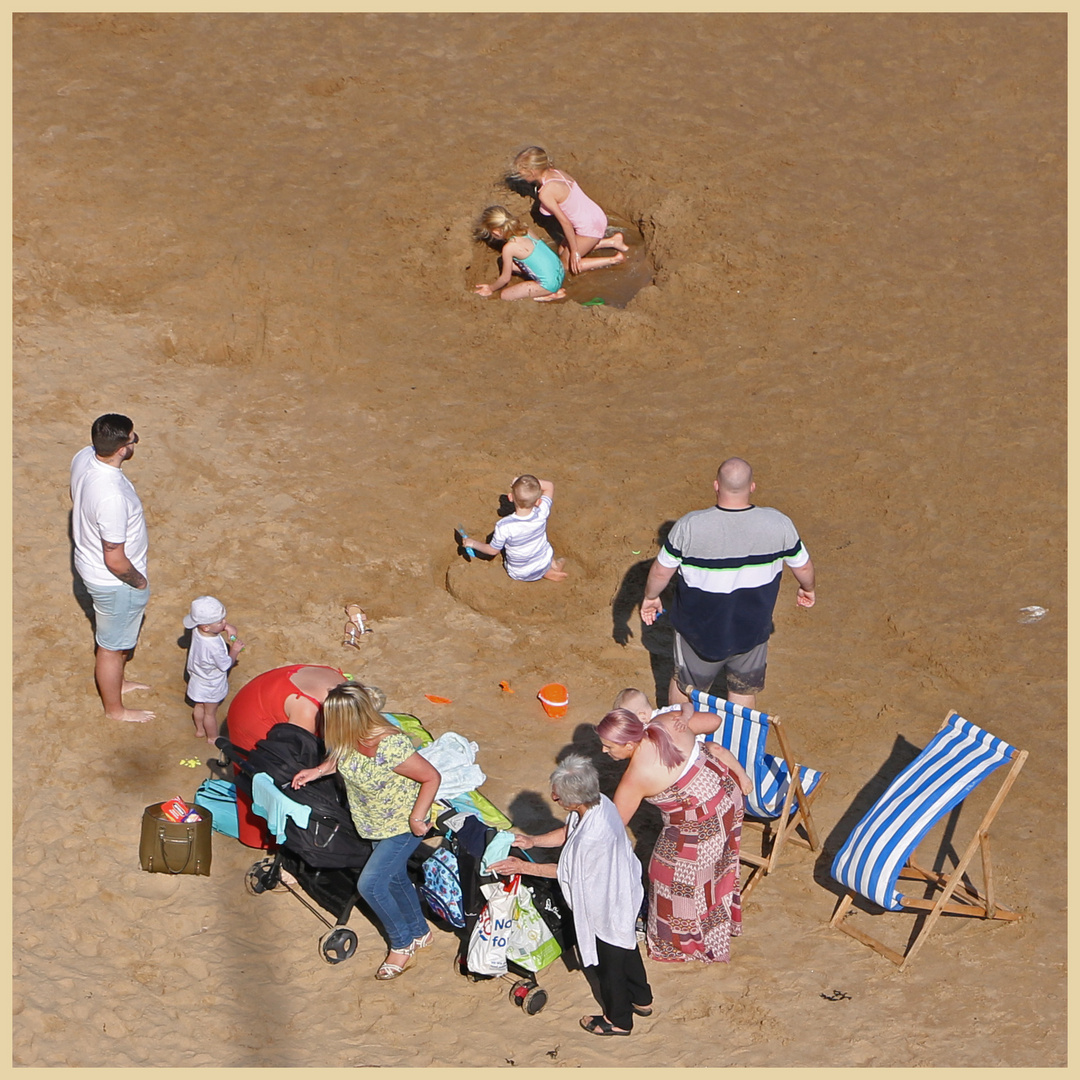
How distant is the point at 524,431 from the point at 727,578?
3.88m

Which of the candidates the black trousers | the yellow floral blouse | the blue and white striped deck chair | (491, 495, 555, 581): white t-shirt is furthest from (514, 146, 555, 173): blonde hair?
the black trousers

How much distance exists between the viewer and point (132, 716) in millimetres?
7719

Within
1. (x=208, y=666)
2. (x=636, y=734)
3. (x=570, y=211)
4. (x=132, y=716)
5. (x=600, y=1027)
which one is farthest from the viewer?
(x=570, y=211)

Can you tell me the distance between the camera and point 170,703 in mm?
7938

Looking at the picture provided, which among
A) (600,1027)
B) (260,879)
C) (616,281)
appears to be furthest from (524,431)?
(600,1027)

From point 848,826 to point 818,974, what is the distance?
3.80 feet

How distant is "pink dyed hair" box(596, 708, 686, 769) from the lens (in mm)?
5766

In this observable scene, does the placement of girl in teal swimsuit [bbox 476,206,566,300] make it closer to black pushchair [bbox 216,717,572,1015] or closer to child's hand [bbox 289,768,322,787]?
black pushchair [bbox 216,717,572,1015]

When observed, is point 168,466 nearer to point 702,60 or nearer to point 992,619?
point 992,619

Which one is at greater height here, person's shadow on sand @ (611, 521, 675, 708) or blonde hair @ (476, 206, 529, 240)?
blonde hair @ (476, 206, 529, 240)

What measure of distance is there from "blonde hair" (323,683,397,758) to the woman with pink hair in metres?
1.06

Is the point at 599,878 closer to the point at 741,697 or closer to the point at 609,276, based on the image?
the point at 741,697

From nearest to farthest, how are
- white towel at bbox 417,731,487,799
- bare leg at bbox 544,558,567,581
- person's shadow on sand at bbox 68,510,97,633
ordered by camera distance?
white towel at bbox 417,731,487,799, person's shadow on sand at bbox 68,510,97,633, bare leg at bbox 544,558,567,581

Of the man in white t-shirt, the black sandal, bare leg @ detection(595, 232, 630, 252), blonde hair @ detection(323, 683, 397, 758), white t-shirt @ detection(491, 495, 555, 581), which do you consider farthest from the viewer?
bare leg @ detection(595, 232, 630, 252)
